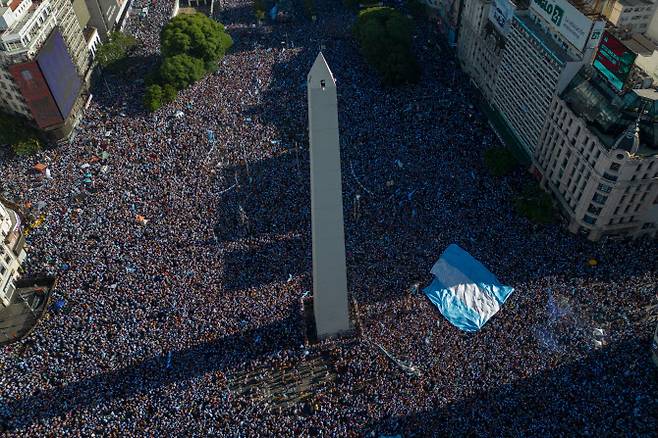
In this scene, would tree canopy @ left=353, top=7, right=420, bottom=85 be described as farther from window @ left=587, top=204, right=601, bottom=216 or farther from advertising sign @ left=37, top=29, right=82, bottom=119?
advertising sign @ left=37, top=29, right=82, bottom=119

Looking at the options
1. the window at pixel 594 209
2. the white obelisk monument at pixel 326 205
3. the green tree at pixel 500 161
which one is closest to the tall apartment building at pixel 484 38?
the green tree at pixel 500 161

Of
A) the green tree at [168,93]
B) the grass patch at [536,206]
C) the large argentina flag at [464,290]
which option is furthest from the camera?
the green tree at [168,93]

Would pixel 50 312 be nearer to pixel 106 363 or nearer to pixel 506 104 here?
pixel 106 363

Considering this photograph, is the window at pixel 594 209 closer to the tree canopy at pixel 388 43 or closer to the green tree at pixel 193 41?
the tree canopy at pixel 388 43

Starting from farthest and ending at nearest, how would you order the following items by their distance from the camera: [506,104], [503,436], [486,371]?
[506,104], [486,371], [503,436]

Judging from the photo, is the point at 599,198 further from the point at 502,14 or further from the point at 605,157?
the point at 502,14

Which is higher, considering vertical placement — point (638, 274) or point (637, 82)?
point (637, 82)

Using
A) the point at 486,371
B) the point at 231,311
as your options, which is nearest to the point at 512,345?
the point at 486,371
